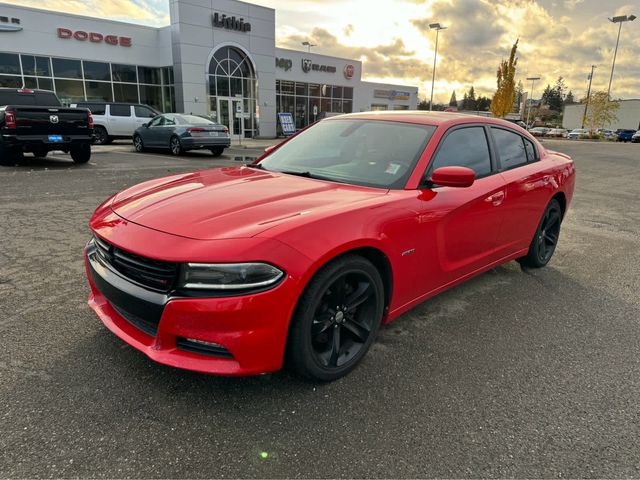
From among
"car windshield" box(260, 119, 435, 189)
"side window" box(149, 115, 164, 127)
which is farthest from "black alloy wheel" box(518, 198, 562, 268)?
"side window" box(149, 115, 164, 127)

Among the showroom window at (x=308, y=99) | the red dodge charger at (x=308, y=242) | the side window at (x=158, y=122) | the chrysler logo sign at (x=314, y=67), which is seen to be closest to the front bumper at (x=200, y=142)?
the side window at (x=158, y=122)

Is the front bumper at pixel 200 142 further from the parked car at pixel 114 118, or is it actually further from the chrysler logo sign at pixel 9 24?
the chrysler logo sign at pixel 9 24

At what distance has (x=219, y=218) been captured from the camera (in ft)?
7.80

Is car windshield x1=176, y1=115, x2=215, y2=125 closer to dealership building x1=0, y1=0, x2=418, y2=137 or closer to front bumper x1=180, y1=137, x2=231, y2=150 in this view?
front bumper x1=180, y1=137, x2=231, y2=150

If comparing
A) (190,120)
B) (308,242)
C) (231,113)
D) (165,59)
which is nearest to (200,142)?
(190,120)

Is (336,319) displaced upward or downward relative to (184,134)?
downward

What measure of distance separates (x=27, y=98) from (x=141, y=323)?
38.9ft

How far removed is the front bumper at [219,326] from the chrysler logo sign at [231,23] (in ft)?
85.2

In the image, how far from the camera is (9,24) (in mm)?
21078

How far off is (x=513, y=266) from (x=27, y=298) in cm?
457

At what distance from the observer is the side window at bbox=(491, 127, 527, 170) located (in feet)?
13.0

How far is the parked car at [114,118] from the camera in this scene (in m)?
18.7

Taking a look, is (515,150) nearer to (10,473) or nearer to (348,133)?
(348,133)

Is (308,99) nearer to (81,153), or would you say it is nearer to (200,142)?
(200,142)
